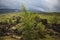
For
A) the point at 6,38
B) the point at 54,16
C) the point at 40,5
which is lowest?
the point at 6,38

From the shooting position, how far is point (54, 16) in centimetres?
249

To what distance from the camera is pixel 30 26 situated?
94.3 inches

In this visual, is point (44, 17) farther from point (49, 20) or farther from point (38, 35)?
point (38, 35)

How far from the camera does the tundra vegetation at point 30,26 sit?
2.38 m

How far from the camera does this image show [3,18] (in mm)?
2488

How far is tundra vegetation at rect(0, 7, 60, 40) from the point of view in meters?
2.38

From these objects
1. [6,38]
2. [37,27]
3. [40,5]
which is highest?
[40,5]

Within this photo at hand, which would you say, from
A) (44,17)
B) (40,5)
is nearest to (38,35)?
(44,17)

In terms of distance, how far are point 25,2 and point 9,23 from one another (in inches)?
16.5

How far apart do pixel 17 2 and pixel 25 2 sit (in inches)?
5.2

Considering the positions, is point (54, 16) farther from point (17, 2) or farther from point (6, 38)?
point (6, 38)

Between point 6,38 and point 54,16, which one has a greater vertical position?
point 54,16

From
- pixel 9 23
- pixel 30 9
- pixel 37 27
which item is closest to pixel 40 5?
pixel 30 9

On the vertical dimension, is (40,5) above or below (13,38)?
above
